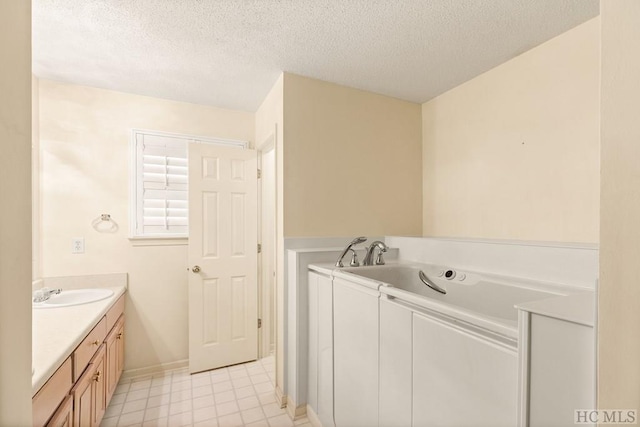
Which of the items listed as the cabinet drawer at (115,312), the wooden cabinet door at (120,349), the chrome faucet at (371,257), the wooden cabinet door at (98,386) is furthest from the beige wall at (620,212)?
the wooden cabinet door at (120,349)

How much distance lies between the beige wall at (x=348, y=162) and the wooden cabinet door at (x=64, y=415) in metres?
1.38

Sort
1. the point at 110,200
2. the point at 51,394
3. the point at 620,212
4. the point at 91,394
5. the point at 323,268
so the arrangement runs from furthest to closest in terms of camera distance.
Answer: the point at 110,200 → the point at 323,268 → the point at 91,394 → the point at 51,394 → the point at 620,212

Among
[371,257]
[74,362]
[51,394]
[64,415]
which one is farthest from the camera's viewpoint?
[371,257]

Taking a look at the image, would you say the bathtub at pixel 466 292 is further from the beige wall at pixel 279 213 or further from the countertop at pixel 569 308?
the beige wall at pixel 279 213

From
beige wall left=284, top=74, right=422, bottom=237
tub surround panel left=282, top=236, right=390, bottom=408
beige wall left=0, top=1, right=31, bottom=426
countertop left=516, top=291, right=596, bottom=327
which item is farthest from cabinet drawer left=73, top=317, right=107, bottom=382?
countertop left=516, top=291, right=596, bottom=327

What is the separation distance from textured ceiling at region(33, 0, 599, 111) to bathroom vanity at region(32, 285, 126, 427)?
160 centimetres

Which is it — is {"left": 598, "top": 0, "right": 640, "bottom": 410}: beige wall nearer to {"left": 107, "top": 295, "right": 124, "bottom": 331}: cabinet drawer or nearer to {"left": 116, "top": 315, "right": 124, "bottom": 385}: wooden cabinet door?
{"left": 107, "top": 295, "right": 124, "bottom": 331}: cabinet drawer

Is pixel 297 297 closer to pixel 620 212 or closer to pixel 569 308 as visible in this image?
pixel 569 308

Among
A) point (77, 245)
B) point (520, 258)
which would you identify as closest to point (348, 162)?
point (520, 258)

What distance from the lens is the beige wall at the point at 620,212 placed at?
50cm

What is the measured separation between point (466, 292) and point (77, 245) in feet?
9.35

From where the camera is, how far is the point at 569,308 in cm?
69

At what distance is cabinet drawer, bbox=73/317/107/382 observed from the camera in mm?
1375

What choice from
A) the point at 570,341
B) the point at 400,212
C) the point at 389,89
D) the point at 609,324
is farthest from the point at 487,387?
the point at 389,89
